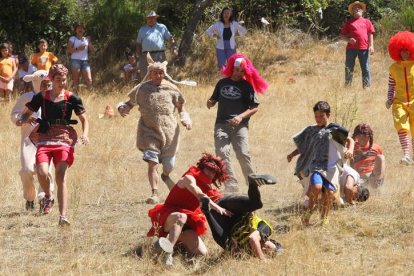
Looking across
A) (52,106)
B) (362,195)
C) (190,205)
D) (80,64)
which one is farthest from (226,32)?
(190,205)

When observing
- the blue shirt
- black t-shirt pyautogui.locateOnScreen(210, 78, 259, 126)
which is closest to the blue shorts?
black t-shirt pyautogui.locateOnScreen(210, 78, 259, 126)

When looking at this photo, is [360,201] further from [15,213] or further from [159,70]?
[15,213]

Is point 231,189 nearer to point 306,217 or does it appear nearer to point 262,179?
point 306,217

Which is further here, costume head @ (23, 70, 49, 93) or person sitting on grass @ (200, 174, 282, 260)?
costume head @ (23, 70, 49, 93)

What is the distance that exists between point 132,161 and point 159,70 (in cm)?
284

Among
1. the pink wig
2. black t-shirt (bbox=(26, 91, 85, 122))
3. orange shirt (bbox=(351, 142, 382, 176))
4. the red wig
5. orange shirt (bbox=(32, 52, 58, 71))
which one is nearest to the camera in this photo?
black t-shirt (bbox=(26, 91, 85, 122))

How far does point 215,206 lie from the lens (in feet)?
22.4

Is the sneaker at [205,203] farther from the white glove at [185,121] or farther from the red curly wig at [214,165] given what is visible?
the white glove at [185,121]

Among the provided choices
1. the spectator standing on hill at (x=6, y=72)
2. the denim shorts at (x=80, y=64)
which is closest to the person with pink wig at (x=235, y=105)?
the spectator standing on hill at (x=6, y=72)

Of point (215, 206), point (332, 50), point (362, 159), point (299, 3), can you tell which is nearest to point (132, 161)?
point (362, 159)

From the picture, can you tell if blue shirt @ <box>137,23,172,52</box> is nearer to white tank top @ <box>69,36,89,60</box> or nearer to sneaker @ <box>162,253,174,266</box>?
white tank top @ <box>69,36,89,60</box>

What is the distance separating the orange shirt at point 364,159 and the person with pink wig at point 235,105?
126cm

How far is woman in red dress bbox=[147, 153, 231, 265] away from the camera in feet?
23.2

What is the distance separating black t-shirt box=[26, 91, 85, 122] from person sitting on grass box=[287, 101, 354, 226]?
7.28ft
